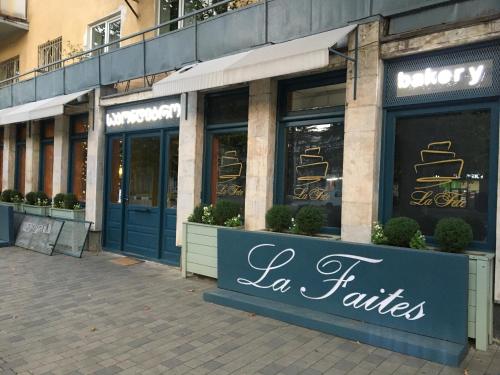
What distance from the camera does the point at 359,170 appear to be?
18.2ft

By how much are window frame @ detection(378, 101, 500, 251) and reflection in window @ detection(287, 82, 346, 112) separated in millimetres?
820

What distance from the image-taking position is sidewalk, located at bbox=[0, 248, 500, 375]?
4.00 m

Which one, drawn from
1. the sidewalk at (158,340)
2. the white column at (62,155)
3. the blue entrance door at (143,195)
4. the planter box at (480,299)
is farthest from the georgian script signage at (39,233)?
the planter box at (480,299)

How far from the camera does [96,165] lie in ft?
31.7

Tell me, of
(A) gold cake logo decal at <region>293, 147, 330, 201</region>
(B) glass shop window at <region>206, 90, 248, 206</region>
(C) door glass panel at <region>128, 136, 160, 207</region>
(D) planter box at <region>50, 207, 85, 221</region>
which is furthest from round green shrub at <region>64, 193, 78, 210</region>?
(A) gold cake logo decal at <region>293, 147, 330, 201</region>

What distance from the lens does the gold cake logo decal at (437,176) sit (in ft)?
16.7

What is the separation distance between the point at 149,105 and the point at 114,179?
6.55 feet

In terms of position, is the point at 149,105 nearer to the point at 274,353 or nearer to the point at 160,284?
the point at 160,284

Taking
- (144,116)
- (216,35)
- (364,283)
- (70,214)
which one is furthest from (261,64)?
(70,214)

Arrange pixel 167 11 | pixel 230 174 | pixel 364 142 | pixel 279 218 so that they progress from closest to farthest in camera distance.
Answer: pixel 364 142 → pixel 279 218 → pixel 230 174 → pixel 167 11

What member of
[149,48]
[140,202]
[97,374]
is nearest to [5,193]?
[140,202]

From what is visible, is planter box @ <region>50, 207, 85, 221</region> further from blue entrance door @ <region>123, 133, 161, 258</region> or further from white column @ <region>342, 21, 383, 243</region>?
white column @ <region>342, 21, 383, 243</region>

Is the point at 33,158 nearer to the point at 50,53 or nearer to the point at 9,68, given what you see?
the point at 50,53

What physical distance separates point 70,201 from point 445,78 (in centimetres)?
845
